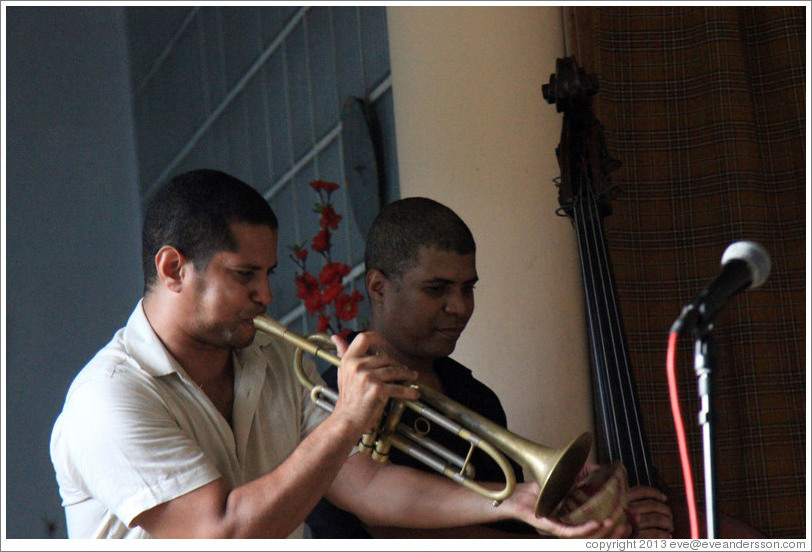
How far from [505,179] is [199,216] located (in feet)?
3.02

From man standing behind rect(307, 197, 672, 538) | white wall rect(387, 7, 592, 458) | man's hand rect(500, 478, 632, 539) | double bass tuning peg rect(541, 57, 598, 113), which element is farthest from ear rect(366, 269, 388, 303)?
man's hand rect(500, 478, 632, 539)

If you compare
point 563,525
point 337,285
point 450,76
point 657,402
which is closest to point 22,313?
point 337,285

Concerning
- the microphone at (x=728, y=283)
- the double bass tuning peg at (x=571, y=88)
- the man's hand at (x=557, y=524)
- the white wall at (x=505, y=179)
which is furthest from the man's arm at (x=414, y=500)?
the double bass tuning peg at (x=571, y=88)

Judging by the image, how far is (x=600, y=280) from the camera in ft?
6.73

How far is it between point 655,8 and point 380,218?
0.94m

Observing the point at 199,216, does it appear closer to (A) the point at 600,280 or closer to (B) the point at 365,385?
(B) the point at 365,385

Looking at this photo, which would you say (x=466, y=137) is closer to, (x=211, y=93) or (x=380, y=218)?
(x=380, y=218)

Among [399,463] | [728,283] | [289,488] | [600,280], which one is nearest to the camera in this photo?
[728,283]

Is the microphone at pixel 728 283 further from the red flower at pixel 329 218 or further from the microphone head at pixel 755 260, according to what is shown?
the red flower at pixel 329 218

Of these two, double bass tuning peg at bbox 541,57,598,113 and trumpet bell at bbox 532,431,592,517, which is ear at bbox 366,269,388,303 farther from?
trumpet bell at bbox 532,431,592,517

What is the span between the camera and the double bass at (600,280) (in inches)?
73.4

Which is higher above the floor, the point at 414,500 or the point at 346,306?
A: the point at 346,306

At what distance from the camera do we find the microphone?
3.94 ft

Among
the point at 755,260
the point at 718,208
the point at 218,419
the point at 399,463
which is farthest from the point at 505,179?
the point at 755,260
